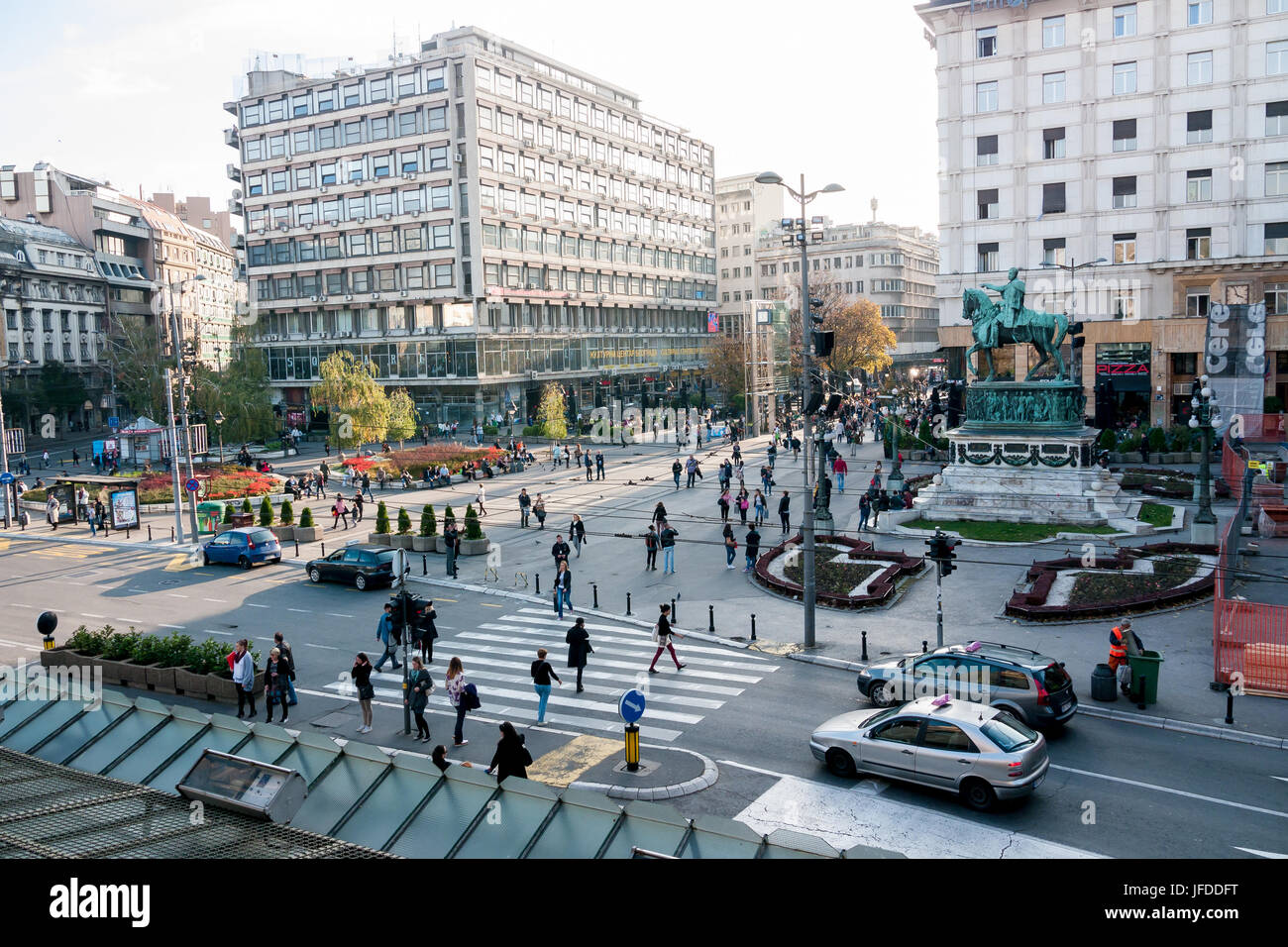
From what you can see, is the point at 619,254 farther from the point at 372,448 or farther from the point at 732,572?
the point at 732,572

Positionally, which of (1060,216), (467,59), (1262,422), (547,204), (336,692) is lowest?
(336,692)

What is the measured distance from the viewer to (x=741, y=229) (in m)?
139

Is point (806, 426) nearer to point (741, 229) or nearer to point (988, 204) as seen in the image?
point (988, 204)

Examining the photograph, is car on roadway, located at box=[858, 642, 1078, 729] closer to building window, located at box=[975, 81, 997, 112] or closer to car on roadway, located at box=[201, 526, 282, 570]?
car on roadway, located at box=[201, 526, 282, 570]

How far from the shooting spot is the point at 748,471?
52750 millimetres

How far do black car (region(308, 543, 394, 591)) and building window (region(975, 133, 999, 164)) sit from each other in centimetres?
4746

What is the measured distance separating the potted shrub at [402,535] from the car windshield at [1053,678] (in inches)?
912

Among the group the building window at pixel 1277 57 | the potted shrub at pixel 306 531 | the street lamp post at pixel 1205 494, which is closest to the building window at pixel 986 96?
the building window at pixel 1277 57

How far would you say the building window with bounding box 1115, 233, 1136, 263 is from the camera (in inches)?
2307

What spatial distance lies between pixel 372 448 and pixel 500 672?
51.2 m

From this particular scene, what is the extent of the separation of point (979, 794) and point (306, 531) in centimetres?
2932

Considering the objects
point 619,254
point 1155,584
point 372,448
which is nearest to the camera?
point 1155,584

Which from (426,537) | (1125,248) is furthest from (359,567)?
(1125,248)

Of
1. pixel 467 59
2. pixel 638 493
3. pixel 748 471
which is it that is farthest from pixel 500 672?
pixel 467 59
